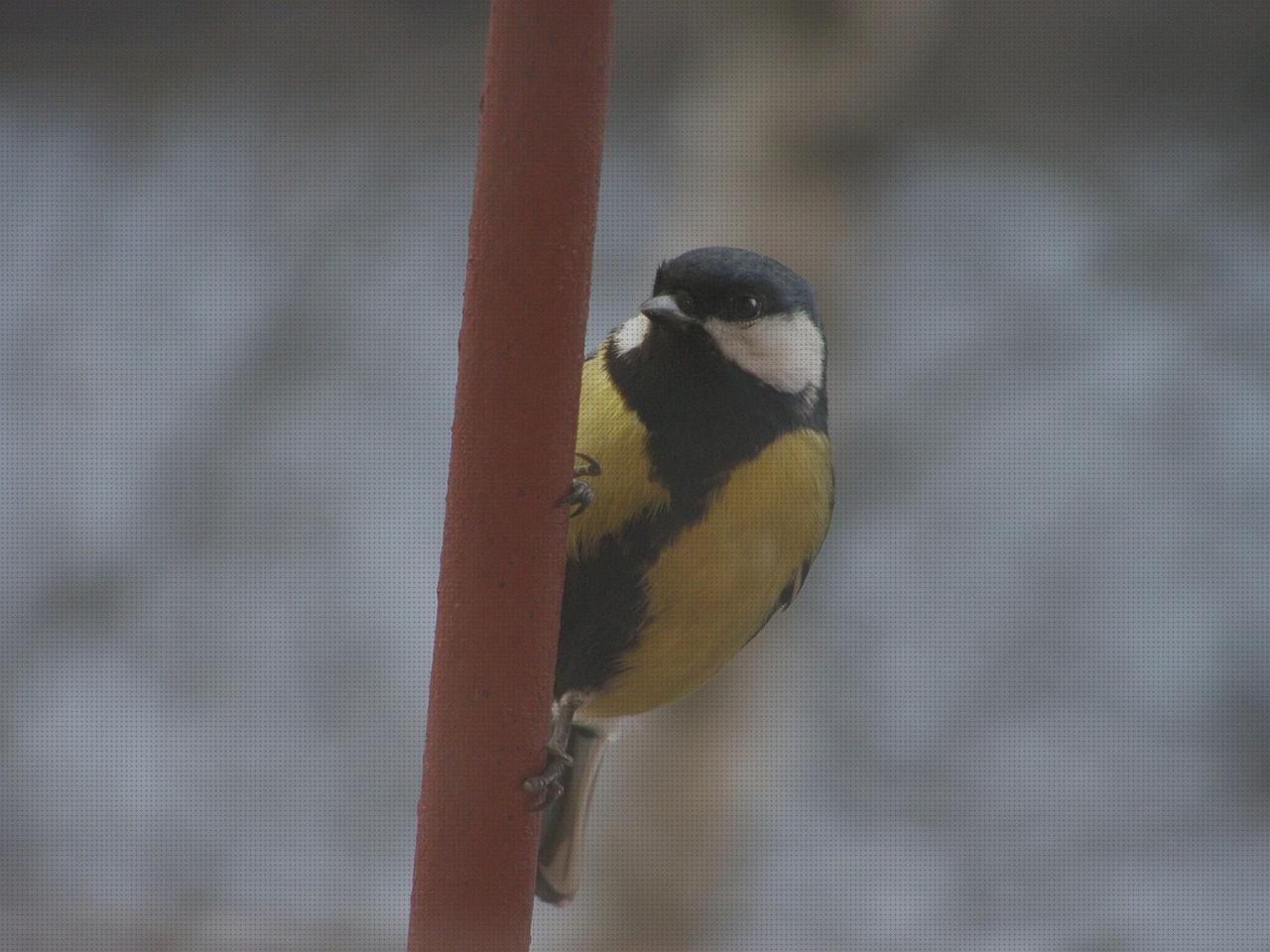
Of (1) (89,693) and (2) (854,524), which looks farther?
(2) (854,524)

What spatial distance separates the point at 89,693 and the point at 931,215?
1875 millimetres

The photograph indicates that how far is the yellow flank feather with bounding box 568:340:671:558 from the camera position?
906mm

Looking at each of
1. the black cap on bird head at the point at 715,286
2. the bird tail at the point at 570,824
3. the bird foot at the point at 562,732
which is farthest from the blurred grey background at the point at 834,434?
the black cap on bird head at the point at 715,286

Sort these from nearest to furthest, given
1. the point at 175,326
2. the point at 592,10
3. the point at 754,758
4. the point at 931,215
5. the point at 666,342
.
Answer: the point at 592,10, the point at 666,342, the point at 754,758, the point at 175,326, the point at 931,215

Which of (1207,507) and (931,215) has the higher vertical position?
(931,215)

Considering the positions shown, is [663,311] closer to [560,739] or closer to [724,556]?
[724,556]

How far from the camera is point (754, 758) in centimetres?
266

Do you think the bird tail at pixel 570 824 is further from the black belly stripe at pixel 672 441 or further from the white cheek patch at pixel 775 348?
the white cheek patch at pixel 775 348

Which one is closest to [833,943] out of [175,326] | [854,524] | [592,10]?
[854,524]

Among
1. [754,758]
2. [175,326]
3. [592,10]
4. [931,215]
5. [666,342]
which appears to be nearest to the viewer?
[592,10]

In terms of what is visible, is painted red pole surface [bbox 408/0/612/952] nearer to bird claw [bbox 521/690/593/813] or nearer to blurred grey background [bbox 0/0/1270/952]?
bird claw [bbox 521/690/593/813]

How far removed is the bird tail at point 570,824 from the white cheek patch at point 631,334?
0.38 m

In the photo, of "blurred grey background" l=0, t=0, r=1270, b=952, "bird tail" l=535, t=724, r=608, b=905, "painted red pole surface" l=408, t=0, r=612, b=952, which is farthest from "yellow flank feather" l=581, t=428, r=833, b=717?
"blurred grey background" l=0, t=0, r=1270, b=952

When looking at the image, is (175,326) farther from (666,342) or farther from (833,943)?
(666,342)
